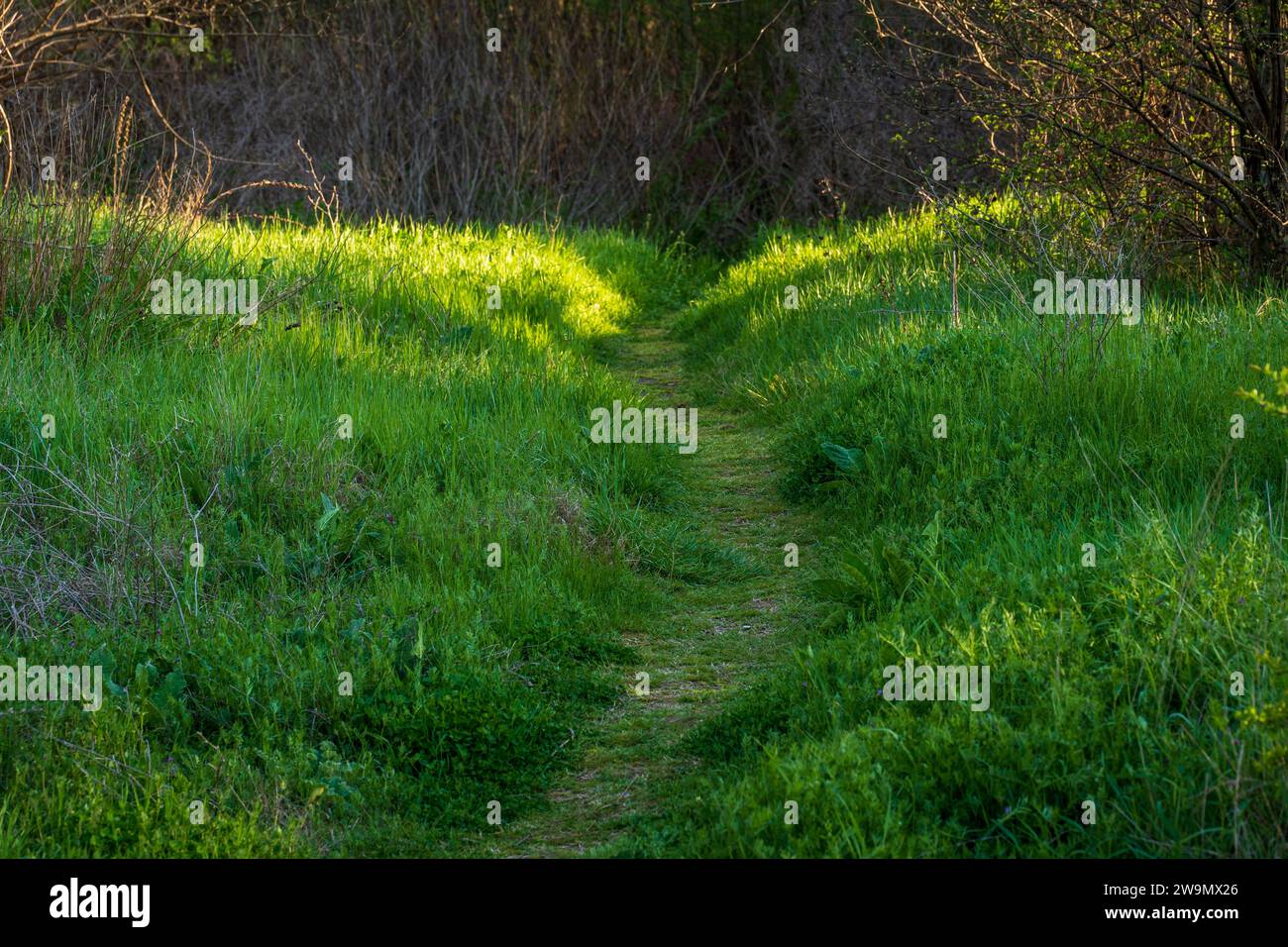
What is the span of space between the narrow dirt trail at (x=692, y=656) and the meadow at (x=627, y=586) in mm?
19

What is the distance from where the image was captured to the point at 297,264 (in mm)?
8820

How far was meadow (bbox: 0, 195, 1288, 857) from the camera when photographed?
3.44m

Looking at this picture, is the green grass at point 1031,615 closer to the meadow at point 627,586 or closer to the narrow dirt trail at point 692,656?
the meadow at point 627,586

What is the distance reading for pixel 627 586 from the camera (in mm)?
5375

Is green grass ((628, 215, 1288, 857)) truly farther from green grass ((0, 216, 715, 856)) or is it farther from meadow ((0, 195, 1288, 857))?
green grass ((0, 216, 715, 856))

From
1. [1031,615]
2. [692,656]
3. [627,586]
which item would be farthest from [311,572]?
[1031,615]

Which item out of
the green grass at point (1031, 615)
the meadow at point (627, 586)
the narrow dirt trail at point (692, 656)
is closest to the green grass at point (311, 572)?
the meadow at point (627, 586)

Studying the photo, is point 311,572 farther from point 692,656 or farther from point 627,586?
point 692,656

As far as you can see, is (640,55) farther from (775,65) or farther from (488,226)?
(488,226)

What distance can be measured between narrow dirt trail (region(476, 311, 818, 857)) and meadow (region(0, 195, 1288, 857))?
0.7 inches

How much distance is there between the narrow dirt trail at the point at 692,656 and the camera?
3.79 metres

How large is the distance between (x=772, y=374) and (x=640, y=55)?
8.48m

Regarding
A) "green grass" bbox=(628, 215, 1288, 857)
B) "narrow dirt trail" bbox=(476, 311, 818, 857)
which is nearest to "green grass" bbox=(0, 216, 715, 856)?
"narrow dirt trail" bbox=(476, 311, 818, 857)
